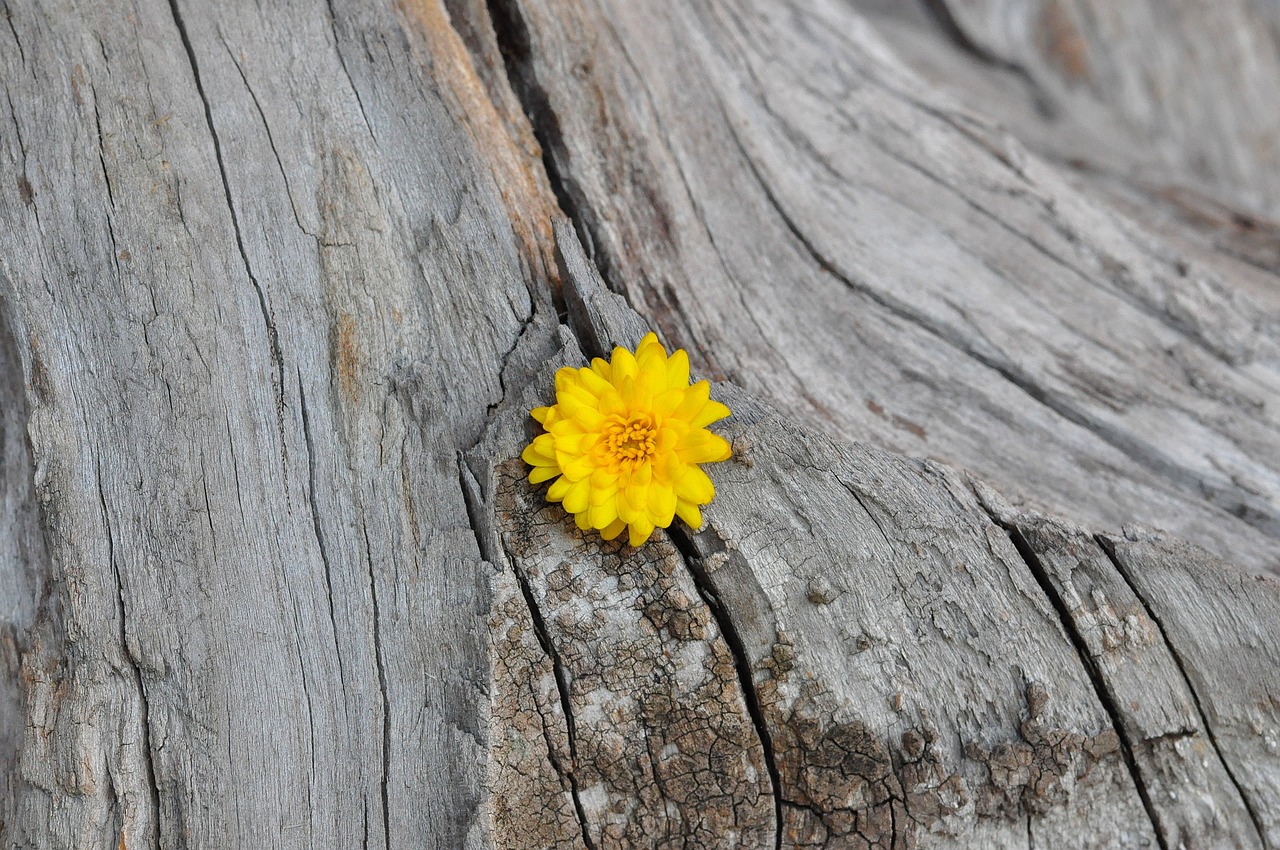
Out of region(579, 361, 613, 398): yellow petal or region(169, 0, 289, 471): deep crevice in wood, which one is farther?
region(169, 0, 289, 471): deep crevice in wood

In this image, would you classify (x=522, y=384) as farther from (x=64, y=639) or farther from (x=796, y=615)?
(x=64, y=639)

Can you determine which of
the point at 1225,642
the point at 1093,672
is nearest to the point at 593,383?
the point at 1093,672

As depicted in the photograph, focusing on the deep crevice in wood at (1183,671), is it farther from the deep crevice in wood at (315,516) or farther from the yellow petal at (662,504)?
the deep crevice in wood at (315,516)

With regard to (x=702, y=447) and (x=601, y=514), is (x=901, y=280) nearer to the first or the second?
(x=702, y=447)

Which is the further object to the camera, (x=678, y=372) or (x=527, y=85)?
(x=527, y=85)

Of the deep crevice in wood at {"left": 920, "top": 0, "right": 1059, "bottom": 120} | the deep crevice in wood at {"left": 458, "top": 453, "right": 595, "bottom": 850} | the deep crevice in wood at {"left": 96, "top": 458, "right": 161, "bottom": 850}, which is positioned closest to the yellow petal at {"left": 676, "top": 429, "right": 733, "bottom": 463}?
the deep crevice in wood at {"left": 458, "top": 453, "right": 595, "bottom": 850}

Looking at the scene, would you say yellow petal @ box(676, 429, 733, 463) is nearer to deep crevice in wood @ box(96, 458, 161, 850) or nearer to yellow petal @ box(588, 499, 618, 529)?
yellow petal @ box(588, 499, 618, 529)

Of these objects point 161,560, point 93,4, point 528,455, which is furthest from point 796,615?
point 93,4
